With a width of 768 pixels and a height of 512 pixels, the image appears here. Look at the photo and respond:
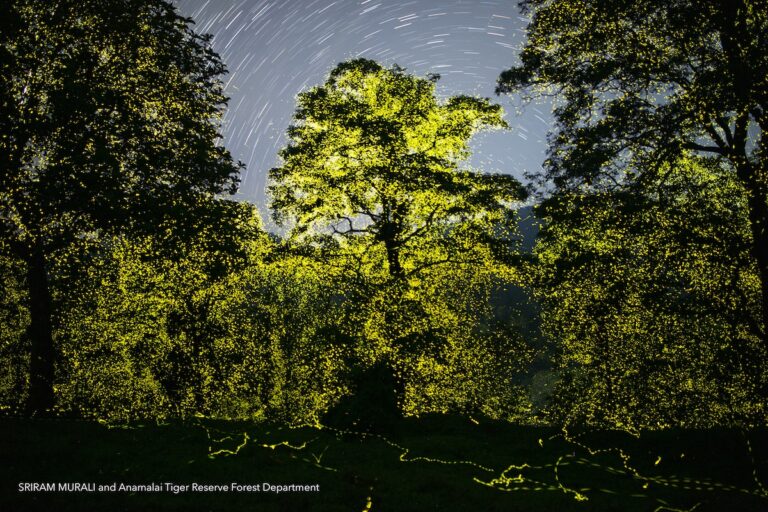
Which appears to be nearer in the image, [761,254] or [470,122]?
[761,254]

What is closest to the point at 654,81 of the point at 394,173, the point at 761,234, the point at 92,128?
the point at 761,234

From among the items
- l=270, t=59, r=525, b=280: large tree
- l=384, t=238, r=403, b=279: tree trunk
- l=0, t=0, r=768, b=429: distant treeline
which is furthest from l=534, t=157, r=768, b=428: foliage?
l=384, t=238, r=403, b=279: tree trunk

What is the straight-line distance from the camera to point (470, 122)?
73.7 ft

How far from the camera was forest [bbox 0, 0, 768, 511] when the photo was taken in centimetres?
1209

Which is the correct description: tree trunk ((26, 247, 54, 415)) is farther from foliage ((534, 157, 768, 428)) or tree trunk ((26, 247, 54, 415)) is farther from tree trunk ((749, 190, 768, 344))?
tree trunk ((749, 190, 768, 344))

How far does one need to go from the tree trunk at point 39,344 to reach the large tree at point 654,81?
1898 centimetres

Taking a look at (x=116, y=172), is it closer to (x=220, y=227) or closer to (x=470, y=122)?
(x=220, y=227)

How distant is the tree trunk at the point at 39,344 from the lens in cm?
1596

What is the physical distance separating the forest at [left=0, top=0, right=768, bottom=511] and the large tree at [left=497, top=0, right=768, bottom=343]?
78 millimetres

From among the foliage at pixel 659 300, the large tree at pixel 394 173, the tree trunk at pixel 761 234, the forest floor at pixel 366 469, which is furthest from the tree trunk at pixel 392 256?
the tree trunk at pixel 761 234

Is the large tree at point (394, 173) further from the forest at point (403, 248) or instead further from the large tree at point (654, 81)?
the large tree at point (654, 81)

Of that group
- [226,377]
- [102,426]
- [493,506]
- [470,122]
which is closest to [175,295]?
[226,377]

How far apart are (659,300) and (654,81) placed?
7195mm

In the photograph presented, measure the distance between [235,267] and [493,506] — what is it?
16.6 meters
